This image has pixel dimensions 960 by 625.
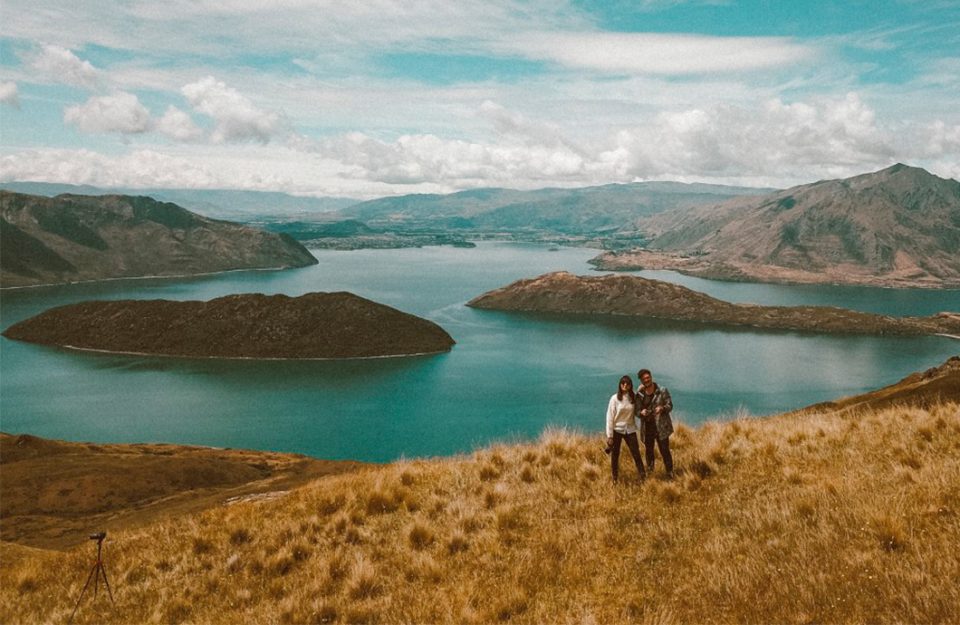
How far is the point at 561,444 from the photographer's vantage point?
17.5 metres

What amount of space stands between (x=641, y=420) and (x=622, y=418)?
18.1 inches

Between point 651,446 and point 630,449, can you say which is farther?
point 651,446

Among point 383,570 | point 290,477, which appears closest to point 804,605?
point 383,570

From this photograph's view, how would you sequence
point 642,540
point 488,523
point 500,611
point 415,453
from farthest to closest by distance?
point 415,453, point 488,523, point 642,540, point 500,611

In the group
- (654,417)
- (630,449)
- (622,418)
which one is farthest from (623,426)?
(654,417)

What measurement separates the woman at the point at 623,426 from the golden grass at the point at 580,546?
66 cm

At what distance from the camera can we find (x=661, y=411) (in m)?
14.5

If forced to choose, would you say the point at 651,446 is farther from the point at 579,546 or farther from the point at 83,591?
the point at 83,591

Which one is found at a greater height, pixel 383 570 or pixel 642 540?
pixel 642 540

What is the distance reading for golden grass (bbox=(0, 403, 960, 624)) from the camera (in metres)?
8.95

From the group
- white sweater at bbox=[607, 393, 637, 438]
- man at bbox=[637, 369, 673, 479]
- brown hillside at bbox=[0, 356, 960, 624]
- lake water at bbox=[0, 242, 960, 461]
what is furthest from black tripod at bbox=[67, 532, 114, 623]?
lake water at bbox=[0, 242, 960, 461]

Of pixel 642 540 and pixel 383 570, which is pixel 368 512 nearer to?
pixel 383 570

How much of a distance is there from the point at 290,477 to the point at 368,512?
76465 millimetres

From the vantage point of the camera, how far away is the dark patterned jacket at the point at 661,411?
47.8 feet
